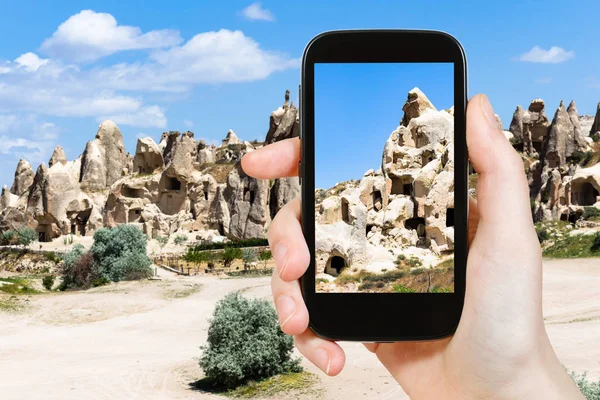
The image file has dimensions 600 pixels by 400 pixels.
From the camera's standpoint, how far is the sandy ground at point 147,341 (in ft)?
36.6

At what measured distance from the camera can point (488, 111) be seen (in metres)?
2.39

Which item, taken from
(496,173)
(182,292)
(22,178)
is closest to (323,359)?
(496,173)

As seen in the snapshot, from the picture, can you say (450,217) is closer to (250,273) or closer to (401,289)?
(401,289)

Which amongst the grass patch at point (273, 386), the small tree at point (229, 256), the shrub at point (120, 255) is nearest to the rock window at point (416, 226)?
the grass patch at point (273, 386)

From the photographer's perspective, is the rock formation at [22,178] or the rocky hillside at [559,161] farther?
the rock formation at [22,178]

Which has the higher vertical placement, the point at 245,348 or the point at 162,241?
the point at 162,241

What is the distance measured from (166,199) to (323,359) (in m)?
46.1

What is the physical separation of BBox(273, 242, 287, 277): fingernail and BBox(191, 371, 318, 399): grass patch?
28.0ft

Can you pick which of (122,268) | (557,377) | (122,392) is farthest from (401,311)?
(122,268)

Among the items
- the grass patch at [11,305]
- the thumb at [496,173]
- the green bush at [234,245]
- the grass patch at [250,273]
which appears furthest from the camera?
the green bush at [234,245]

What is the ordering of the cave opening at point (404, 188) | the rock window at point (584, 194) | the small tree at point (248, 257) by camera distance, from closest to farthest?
the cave opening at point (404, 188) < the small tree at point (248, 257) < the rock window at point (584, 194)

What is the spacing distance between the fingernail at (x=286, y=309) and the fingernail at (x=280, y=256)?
11 centimetres

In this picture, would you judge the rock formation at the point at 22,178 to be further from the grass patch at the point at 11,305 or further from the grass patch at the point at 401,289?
the grass patch at the point at 401,289

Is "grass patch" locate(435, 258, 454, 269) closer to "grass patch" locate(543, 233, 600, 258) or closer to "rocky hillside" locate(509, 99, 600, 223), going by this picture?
"grass patch" locate(543, 233, 600, 258)
